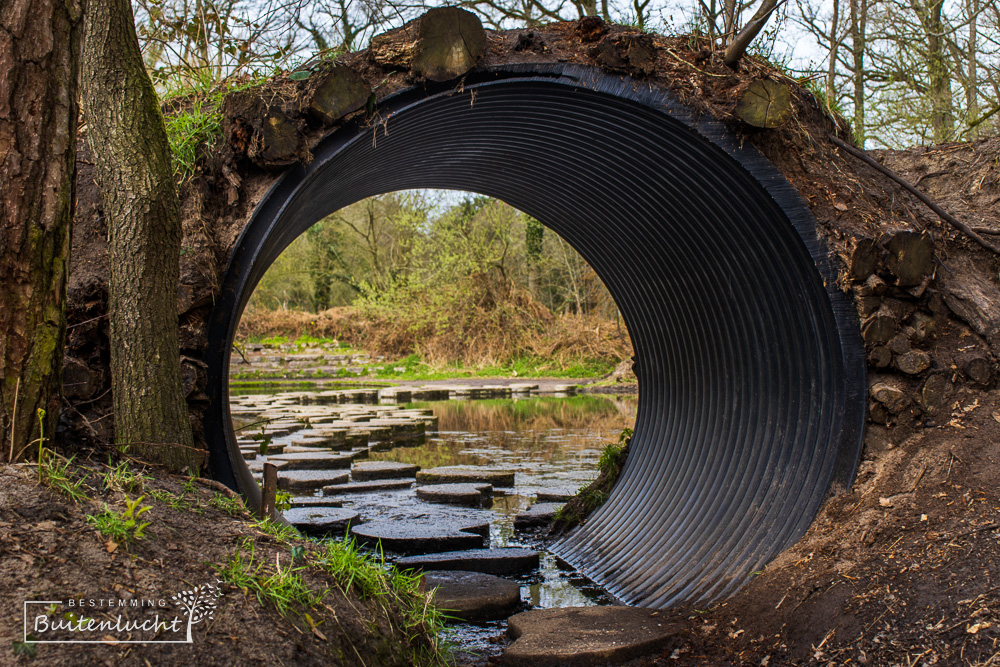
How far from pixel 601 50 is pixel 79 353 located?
3.12 metres

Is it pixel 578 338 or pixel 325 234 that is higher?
pixel 325 234

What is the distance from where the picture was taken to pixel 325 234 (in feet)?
120

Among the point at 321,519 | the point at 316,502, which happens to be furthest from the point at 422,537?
the point at 316,502

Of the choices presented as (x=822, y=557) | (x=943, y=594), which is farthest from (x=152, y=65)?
(x=943, y=594)

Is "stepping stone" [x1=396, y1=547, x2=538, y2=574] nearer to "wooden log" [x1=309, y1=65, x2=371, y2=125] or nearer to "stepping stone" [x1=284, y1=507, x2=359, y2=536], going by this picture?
"stepping stone" [x1=284, y1=507, x2=359, y2=536]

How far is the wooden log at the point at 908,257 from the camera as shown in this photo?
412 cm

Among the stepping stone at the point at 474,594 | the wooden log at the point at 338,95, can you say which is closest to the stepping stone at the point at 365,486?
the stepping stone at the point at 474,594

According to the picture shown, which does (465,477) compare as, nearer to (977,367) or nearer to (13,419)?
(977,367)

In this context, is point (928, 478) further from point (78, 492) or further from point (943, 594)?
point (78, 492)

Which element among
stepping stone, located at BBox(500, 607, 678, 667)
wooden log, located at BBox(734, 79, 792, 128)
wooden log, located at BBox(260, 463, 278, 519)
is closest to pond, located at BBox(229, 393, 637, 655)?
stepping stone, located at BBox(500, 607, 678, 667)

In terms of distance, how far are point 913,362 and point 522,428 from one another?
9115 mm

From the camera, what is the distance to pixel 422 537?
19.1 ft

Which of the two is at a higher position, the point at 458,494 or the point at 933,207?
the point at 933,207

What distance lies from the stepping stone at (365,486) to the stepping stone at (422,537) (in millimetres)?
1629
